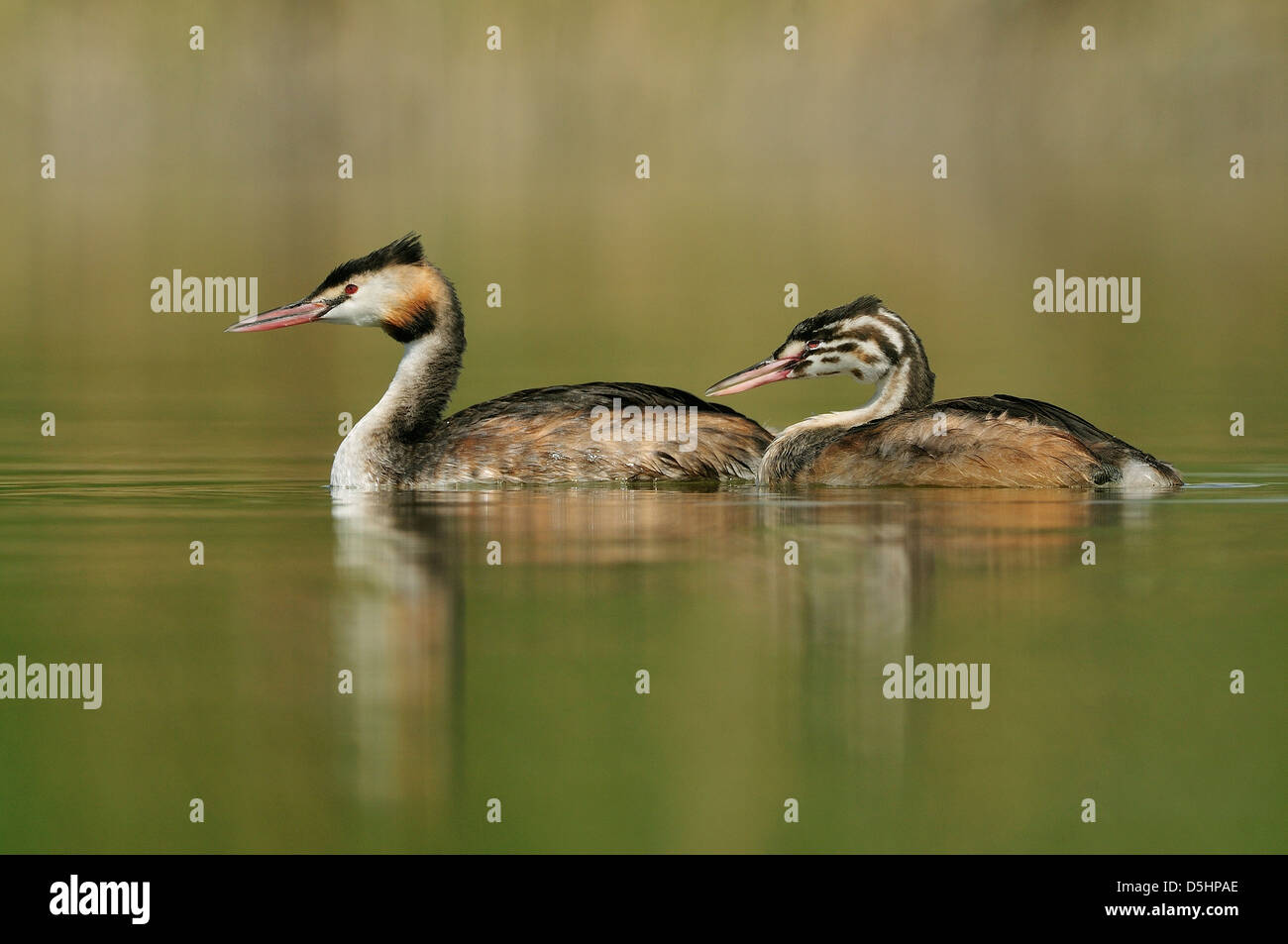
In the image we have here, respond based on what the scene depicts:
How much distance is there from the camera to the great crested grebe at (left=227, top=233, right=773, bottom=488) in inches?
496

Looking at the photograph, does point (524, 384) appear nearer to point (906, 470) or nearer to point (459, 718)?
point (906, 470)

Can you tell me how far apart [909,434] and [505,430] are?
2.46 m

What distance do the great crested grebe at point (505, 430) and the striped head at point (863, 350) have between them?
535 millimetres

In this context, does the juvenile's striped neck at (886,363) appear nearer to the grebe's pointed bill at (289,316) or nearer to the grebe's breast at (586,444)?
the grebe's breast at (586,444)

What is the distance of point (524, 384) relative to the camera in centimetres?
1923

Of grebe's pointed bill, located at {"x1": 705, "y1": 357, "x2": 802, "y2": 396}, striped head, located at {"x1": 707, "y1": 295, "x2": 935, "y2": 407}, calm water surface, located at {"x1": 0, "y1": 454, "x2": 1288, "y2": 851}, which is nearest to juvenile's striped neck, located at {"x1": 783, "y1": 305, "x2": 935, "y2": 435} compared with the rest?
striped head, located at {"x1": 707, "y1": 295, "x2": 935, "y2": 407}

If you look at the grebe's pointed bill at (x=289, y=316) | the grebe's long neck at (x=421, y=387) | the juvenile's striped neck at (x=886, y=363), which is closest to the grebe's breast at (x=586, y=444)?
the grebe's long neck at (x=421, y=387)

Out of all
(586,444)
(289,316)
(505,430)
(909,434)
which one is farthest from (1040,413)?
(289,316)

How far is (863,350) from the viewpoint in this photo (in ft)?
42.2

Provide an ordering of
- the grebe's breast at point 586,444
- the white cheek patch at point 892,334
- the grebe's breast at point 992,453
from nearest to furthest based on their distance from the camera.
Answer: the grebe's breast at point 992,453
the grebe's breast at point 586,444
the white cheek patch at point 892,334

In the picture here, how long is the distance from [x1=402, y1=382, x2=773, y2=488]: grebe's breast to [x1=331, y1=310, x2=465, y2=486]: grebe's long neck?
0.53 feet

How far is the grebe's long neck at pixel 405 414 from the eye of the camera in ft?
41.5

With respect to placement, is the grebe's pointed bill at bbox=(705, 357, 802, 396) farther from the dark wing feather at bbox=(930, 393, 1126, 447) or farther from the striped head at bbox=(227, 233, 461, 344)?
the striped head at bbox=(227, 233, 461, 344)

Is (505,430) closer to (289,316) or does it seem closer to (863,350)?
(289,316)
